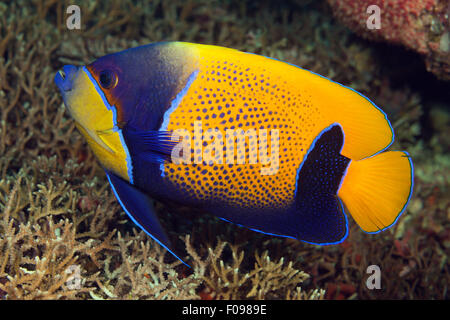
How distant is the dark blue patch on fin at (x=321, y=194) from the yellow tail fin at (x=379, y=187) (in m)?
0.06

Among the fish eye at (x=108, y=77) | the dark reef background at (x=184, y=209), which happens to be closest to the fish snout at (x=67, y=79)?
the fish eye at (x=108, y=77)

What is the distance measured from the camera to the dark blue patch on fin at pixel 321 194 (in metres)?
1.57

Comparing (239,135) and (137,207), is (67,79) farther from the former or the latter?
(239,135)

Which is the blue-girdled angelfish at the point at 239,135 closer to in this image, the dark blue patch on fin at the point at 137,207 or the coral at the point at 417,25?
the dark blue patch on fin at the point at 137,207

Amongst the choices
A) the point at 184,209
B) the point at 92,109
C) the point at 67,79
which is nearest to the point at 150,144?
the point at 92,109

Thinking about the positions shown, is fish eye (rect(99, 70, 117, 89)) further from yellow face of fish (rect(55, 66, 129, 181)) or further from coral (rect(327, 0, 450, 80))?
coral (rect(327, 0, 450, 80))

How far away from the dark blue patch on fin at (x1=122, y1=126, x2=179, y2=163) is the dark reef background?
68 centimetres

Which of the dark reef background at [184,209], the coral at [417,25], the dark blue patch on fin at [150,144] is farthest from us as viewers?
the coral at [417,25]

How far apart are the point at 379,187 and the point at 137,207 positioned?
43.1 inches

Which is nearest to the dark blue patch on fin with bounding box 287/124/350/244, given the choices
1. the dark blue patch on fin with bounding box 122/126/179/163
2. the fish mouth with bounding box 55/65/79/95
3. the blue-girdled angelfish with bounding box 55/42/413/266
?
the blue-girdled angelfish with bounding box 55/42/413/266

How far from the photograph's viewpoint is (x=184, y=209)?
2684 mm

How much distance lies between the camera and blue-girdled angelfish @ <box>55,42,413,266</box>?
151 cm

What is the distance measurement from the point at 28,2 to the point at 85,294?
345 cm

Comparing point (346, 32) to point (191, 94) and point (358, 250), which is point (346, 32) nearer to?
point (358, 250)
